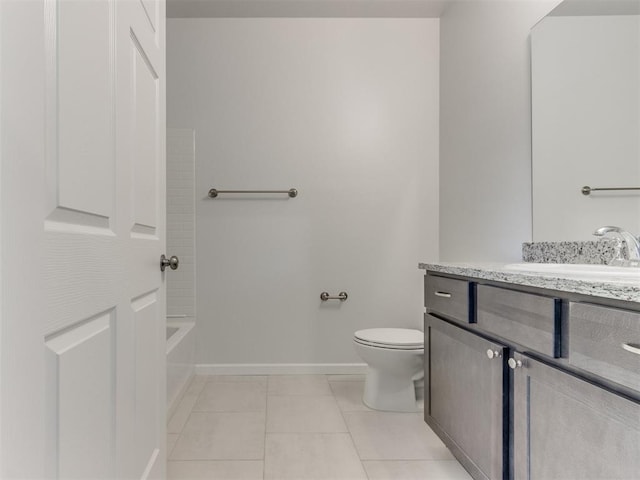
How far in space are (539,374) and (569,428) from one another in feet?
0.42

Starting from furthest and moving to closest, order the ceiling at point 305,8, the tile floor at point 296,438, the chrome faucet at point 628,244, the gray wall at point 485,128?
the ceiling at point 305,8
the gray wall at point 485,128
the tile floor at point 296,438
the chrome faucet at point 628,244

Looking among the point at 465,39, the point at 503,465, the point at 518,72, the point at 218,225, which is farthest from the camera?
the point at 218,225

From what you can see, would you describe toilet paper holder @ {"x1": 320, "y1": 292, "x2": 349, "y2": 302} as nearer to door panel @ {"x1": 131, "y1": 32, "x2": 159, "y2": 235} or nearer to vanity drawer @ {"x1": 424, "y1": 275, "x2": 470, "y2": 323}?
vanity drawer @ {"x1": 424, "y1": 275, "x2": 470, "y2": 323}

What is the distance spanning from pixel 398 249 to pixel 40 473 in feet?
7.73

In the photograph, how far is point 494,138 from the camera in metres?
2.04

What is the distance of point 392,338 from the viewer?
215 cm

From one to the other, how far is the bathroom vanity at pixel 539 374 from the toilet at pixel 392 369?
506 millimetres

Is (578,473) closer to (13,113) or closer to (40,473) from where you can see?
(40,473)

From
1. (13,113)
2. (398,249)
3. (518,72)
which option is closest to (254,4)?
(518,72)

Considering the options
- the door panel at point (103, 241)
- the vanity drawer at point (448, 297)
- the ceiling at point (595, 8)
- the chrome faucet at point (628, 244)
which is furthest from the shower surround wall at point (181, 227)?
the chrome faucet at point (628, 244)

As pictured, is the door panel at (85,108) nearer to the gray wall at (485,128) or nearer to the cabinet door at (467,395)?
the cabinet door at (467,395)

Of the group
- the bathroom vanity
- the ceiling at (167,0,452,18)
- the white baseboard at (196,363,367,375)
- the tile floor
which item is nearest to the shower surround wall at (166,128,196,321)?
the white baseboard at (196,363,367,375)

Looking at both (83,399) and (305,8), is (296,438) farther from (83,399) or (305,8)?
(305,8)

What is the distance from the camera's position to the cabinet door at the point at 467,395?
1.12m
